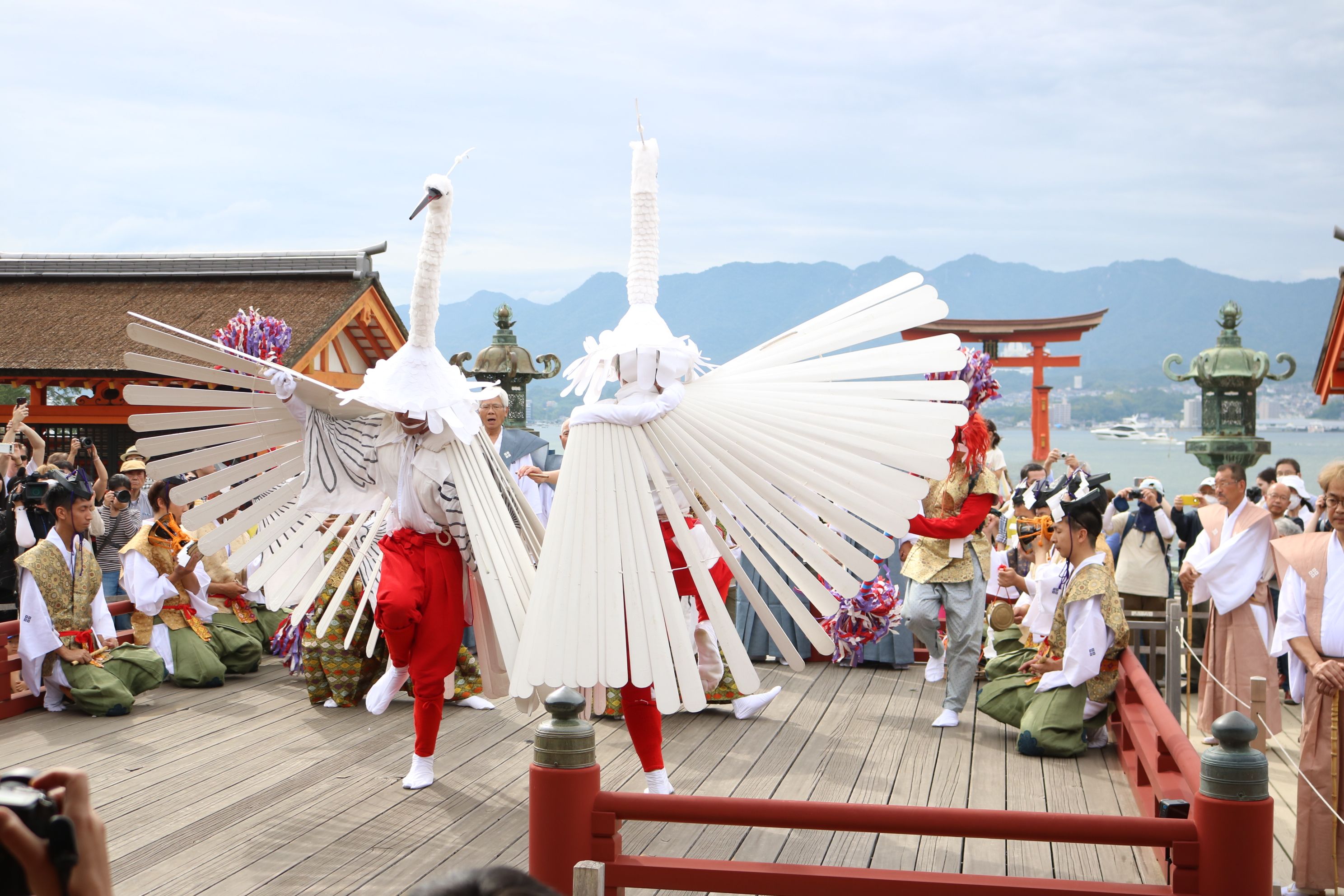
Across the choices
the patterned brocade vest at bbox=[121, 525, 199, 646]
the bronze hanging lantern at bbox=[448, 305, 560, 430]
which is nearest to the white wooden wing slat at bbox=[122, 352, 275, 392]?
the patterned brocade vest at bbox=[121, 525, 199, 646]

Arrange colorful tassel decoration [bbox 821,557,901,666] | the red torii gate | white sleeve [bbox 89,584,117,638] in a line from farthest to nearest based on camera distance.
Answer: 1. the red torii gate
2. colorful tassel decoration [bbox 821,557,901,666]
3. white sleeve [bbox 89,584,117,638]

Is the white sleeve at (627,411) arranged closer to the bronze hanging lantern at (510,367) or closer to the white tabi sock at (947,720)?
the white tabi sock at (947,720)

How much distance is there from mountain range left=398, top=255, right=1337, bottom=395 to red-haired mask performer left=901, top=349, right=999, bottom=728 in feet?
134

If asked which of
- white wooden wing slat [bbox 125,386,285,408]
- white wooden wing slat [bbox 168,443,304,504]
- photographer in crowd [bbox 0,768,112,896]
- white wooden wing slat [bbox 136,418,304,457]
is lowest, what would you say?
photographer in crowd [bbox 0,768,112,896]

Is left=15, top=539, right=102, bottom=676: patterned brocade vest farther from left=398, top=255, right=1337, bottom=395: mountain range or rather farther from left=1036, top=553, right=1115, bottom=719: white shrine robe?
left=398, top=255, right=1337, bottom=395: mountain range

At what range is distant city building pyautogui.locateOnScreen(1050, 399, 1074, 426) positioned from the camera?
6350cm

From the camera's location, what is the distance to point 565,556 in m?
3.23

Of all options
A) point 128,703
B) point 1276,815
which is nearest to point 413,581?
point 128,703

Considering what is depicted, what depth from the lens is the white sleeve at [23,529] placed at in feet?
19.2

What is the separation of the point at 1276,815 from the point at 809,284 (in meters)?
122

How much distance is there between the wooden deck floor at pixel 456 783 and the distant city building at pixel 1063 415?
59.2 meters

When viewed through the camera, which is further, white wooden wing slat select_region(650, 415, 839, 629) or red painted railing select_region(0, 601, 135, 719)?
red painted railing select_region(0, 601, 135, 719)

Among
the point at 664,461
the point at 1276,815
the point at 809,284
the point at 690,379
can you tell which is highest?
the point at 809,284

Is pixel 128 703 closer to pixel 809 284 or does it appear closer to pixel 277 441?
pixel 277 441
